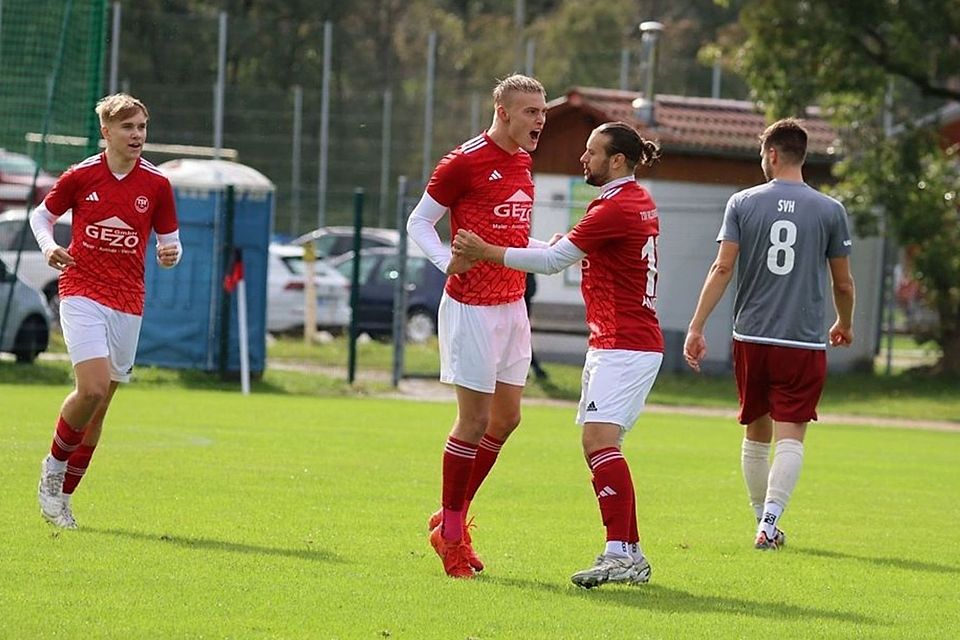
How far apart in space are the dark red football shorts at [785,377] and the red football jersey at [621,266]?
1.82 m

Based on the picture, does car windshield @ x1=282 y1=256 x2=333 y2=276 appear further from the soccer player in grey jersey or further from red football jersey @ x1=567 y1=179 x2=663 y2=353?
red football jersey @ x1=567 y1=179 x2=663 y2=353

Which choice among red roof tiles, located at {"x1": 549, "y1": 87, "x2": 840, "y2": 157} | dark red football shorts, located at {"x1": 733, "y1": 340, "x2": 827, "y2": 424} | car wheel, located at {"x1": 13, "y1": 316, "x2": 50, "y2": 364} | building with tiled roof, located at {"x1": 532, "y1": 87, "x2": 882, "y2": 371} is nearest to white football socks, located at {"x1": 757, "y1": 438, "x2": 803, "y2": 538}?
dark red football shorts, located at {"x1": 733, "y1": 340, "x2": 827, "y2": 424}

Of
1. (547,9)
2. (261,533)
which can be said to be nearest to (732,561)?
(261,533)

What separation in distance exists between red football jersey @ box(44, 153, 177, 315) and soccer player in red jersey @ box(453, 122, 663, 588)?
245 centimetres

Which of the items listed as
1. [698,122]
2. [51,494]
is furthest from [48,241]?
[698,122]

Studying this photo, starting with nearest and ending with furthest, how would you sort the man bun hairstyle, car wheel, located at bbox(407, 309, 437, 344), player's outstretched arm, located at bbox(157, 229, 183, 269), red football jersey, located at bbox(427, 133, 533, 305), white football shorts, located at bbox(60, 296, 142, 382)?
the man bun hairstyle, red football jersey, located at bbox(427, 133, 533, 305), white football shorts, located at bbox(60, 296, 142, 382), player's outstretched arm, located at bbox(157, 229, 183, 269), car wheel, located at bbox(407, 309, 437, 344)

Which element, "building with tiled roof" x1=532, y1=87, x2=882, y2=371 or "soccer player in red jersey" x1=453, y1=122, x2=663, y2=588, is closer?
"soccer player in red jersey" x1=453, y1=122, x2=663, y2=588

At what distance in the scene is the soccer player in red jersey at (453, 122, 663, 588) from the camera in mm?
7750

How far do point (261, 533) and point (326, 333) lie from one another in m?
22.9

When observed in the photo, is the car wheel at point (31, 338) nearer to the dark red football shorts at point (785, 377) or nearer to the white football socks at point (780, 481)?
the dark red football shorts at point (785, 377)

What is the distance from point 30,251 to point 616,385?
21.1 m

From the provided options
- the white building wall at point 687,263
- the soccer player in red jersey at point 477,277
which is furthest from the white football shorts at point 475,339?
the white building wall at point 687,263

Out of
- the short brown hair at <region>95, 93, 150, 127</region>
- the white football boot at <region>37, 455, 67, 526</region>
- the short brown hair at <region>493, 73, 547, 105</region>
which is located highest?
the short brown hair at <region>493, 73, 547, 105</region>

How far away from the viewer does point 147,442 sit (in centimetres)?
1375
